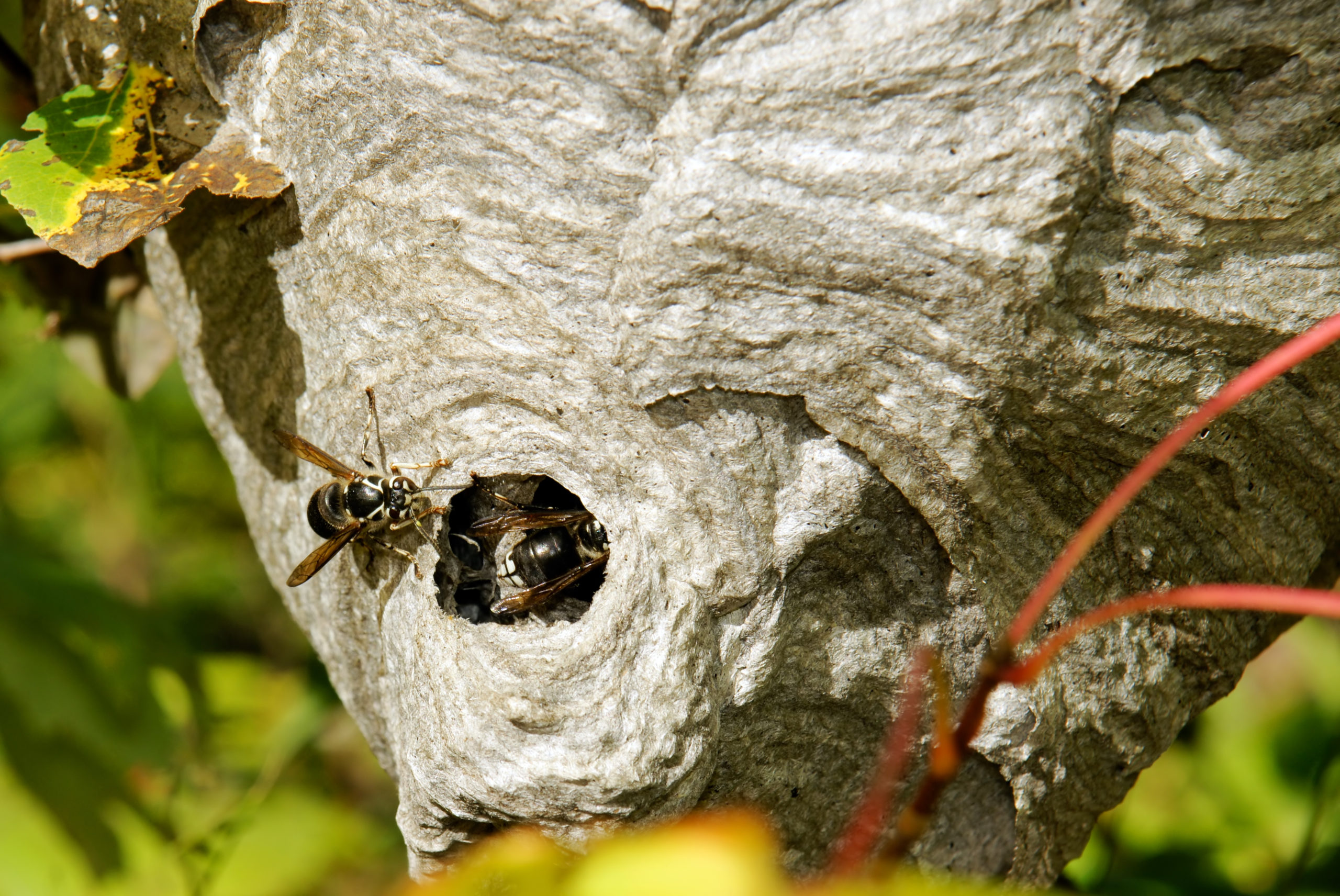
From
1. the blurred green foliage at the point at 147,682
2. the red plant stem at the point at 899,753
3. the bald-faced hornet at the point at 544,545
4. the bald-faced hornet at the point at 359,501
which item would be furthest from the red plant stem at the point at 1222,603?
the blurred green foliage at the point at 147,682

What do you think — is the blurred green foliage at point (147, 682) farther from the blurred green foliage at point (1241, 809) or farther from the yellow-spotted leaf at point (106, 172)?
the blurred green foliage at point (1241, 809)

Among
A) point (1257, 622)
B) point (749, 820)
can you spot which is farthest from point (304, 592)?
point (1257, 622)

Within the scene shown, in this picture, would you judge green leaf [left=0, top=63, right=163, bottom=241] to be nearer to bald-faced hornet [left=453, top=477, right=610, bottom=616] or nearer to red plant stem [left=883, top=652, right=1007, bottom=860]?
bald-faced hornet [left=453, top=477, right=610, bottom=616]

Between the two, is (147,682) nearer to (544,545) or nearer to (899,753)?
(544,545)

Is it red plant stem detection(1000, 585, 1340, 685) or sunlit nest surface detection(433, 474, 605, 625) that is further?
sunlit nest surface detection(433, 474, 605, 625)

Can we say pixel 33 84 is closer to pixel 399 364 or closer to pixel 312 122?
pixel 312 122

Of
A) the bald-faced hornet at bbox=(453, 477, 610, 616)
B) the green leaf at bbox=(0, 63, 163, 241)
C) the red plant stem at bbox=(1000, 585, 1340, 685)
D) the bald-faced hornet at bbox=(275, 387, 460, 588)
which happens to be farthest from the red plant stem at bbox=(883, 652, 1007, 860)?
the green leaf at bbox=(0, 63, 163, 241)
